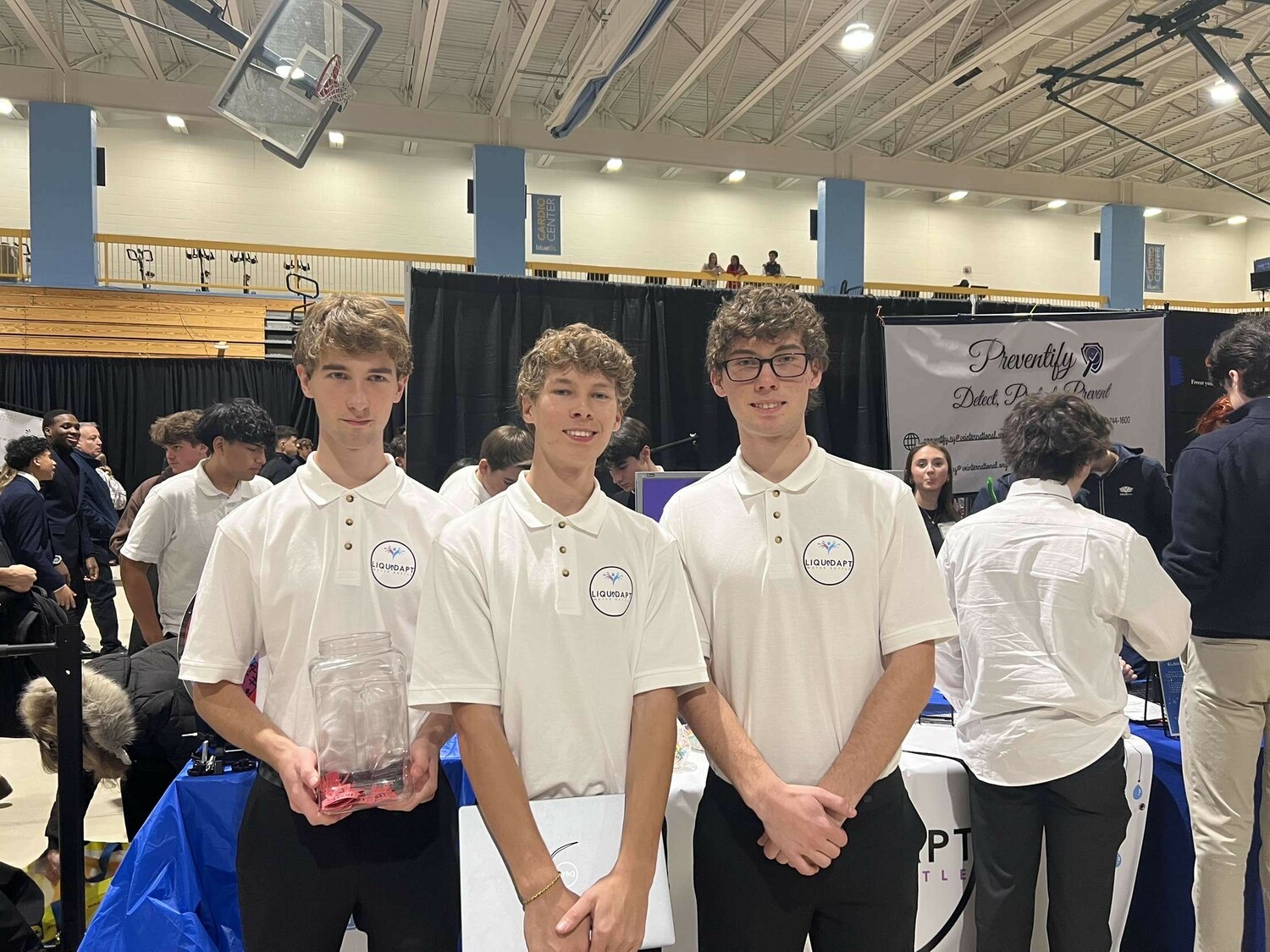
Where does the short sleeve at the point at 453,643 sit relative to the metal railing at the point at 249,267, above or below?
below

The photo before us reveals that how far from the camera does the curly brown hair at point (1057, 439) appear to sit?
1922 millimetres

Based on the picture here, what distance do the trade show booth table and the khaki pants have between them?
14 centimetres

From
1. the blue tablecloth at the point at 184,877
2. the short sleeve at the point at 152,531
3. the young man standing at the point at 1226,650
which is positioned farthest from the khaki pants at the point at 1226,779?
the short sleeve at the point at 152,531

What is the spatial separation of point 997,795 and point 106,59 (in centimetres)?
1439

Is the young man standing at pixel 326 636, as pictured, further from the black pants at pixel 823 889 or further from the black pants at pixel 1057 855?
the black pants at pixel 1057 855

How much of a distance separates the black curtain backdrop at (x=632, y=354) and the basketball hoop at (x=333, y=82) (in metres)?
1.10

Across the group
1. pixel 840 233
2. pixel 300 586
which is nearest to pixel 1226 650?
pixel 300 586

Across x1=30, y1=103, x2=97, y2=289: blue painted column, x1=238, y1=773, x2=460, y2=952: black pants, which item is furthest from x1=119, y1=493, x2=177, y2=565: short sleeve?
x1=30, y1=103, x2=97, y2=289: blue painted column

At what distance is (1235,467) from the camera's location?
204 centimetres

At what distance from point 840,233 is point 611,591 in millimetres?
13291

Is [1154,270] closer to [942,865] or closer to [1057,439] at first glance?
[1057,439]

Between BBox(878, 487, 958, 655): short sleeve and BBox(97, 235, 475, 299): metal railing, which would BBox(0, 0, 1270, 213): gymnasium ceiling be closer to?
BBox(97, 235, 475, 299): metal railing

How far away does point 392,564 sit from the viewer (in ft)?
4.64

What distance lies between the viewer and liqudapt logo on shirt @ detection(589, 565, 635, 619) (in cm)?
130
